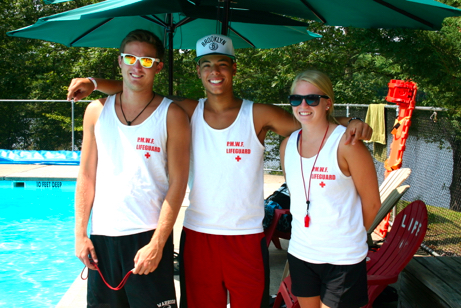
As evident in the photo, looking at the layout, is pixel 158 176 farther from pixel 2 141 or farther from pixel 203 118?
pixel 2 141

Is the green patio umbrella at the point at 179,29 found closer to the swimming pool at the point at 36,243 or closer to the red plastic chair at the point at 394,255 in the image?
the red plastic chair at the point at 394,255

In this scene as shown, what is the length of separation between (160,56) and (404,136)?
3.97 m

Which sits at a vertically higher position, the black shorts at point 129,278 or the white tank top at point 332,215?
the white tank top at point 332,215

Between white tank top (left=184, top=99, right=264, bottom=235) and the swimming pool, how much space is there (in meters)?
3.66

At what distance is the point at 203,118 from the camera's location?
240 cm

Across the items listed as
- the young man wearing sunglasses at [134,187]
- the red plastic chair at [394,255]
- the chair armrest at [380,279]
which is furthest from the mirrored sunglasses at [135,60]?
the chair armrest at [380,279]

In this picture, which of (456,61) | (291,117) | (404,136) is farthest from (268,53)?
(291,117)

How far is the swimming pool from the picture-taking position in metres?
5.33

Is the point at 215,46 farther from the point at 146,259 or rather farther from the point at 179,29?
the point at 179,29

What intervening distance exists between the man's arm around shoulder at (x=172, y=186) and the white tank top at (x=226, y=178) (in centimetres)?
15

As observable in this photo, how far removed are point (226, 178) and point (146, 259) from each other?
2.00ft

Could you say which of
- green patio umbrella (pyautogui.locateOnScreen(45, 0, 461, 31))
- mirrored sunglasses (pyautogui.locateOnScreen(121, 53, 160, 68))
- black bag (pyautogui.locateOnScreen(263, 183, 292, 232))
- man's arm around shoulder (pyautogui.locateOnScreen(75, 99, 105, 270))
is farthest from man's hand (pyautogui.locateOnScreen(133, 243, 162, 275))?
black bag (pyautogui.locateOnScreen(263, 183, 292, 232))

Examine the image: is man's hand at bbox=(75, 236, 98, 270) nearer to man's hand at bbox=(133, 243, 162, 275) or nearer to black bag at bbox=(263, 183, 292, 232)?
man's hand at bbox=(133, 243, 162, 275)

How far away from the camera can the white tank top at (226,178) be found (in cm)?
230
